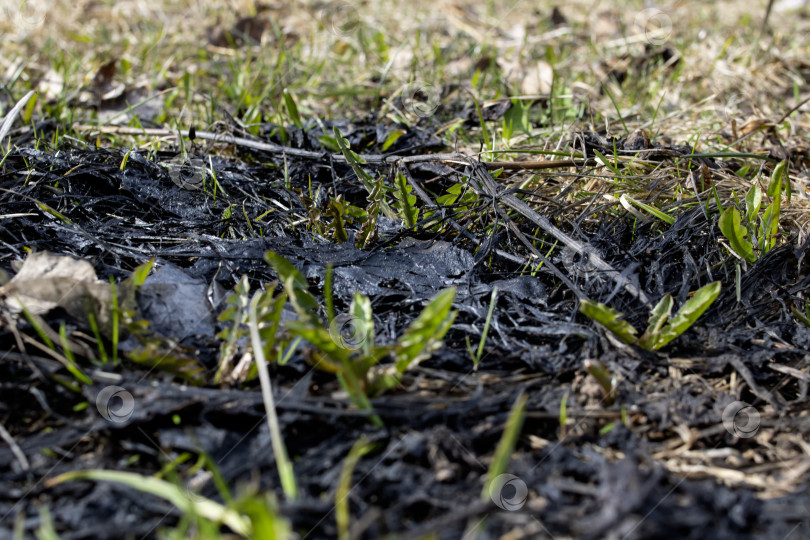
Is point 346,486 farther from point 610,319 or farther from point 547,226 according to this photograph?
point 547,226

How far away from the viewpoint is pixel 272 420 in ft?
3.30

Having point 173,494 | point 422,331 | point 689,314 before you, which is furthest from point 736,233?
point 173,494

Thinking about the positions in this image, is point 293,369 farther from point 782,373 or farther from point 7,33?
point 7,33

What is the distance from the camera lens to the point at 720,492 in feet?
3.21

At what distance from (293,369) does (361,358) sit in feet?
0.59

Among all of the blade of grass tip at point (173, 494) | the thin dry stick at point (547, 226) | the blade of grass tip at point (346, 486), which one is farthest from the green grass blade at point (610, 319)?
the blade of grass tip at point (173, 494)

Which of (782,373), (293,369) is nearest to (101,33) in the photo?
(293,369)

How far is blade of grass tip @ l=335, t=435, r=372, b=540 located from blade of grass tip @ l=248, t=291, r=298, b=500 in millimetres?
71

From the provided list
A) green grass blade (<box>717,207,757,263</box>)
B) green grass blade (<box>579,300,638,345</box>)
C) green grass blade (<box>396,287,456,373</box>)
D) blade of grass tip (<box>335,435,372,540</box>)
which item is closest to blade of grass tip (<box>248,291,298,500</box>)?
blade of grass tip (<box>335,435,372,540</box>)

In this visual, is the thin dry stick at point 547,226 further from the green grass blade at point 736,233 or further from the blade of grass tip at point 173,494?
the blade of grass tip at point 173,494

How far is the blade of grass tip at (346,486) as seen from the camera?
0.92 metres

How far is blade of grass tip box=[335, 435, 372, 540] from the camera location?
918mm

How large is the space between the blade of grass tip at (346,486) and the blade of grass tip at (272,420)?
0.07 metres

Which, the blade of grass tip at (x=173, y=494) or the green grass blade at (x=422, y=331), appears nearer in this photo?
the blade of grass tip at (x=173, y=494)
